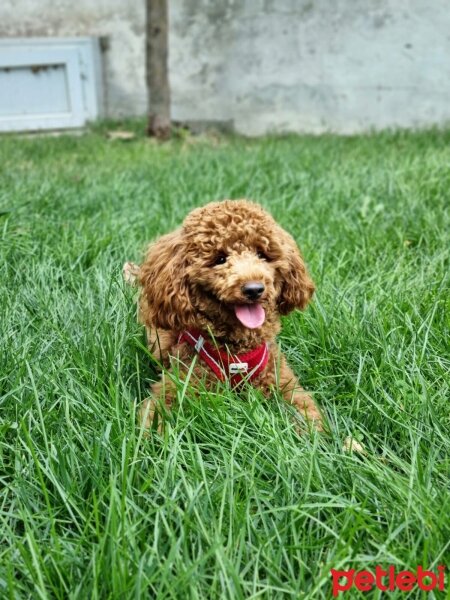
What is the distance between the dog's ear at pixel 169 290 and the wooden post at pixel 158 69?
18.7ft

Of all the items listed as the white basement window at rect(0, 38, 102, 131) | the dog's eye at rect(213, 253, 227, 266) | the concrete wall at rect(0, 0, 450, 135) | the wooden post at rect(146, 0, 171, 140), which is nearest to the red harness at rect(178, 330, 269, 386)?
the dog's eye at rect(213, 253, 227, 266)

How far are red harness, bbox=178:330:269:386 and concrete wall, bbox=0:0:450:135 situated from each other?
6.33 metres

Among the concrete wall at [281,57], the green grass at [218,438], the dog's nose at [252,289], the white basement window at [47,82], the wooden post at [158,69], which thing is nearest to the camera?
the green grass at [218,438]

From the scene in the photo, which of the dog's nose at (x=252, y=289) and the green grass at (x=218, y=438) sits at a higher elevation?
the dog's nose at (x=252, y=289)

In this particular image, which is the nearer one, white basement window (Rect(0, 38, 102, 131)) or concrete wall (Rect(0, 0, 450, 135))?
concrete wall (Rect(0, 0, 450, 135))

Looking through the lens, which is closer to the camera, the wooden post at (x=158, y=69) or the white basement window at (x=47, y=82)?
the wooden post at (x=158, y=69)

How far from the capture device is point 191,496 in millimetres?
1624

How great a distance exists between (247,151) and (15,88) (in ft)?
12.5

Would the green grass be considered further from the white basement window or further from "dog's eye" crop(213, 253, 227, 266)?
the white basement window

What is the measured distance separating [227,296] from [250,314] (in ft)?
0.34

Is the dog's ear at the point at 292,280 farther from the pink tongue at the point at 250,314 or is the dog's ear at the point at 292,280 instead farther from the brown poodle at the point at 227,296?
the pink tongue at the point at 250,314

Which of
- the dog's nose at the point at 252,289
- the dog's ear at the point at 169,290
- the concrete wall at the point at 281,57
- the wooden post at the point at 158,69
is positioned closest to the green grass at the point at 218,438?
the dog's ear at the point at 169,290

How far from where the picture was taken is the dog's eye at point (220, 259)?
222 centimetres

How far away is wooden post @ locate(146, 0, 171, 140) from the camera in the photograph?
7332 mm
